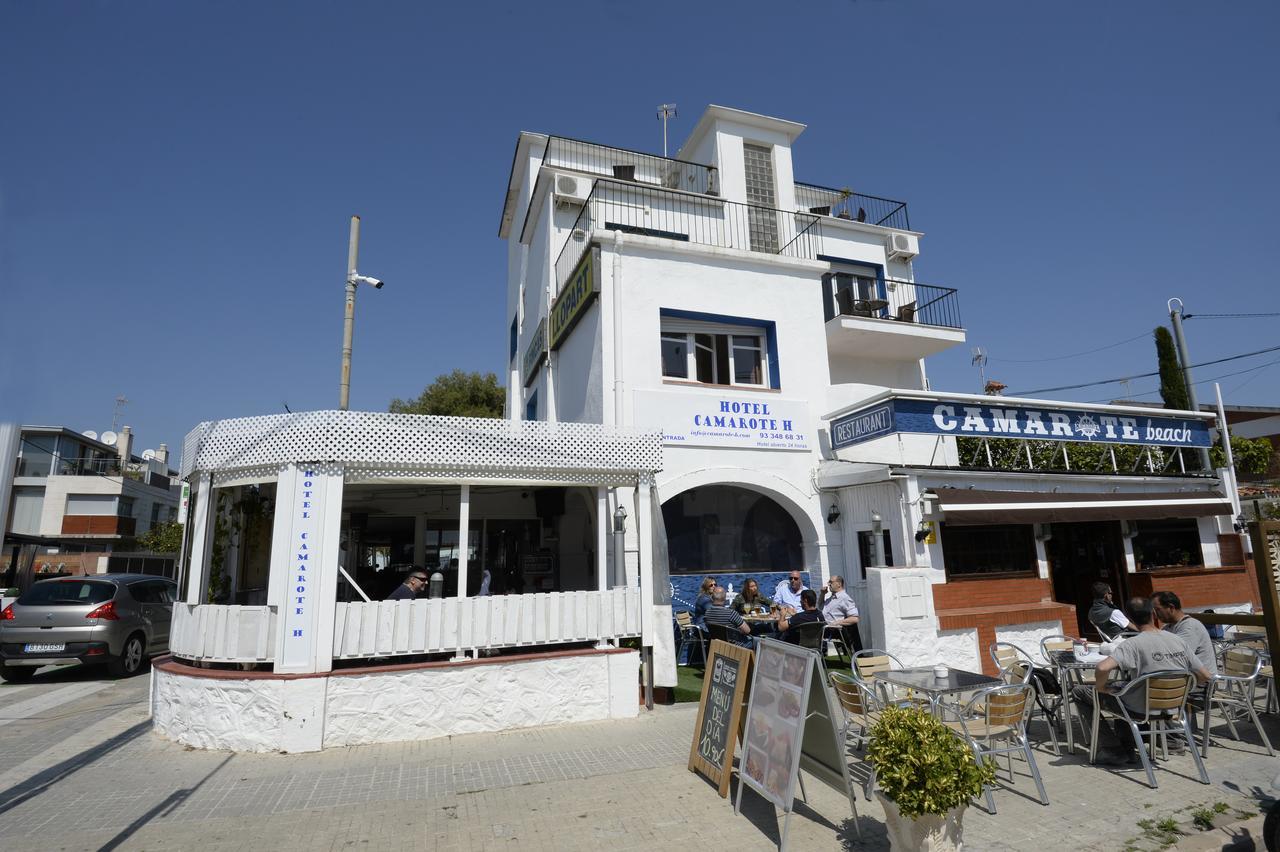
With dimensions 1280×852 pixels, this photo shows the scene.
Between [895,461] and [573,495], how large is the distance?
21.1 ft

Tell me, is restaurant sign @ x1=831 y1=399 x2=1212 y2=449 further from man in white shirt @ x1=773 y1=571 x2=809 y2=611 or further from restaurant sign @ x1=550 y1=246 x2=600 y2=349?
restaurant sign @ x1=550 y1=246 x2=600 y2=349

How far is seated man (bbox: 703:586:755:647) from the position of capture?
8.88 metres

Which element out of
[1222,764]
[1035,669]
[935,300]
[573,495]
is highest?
[935,300]

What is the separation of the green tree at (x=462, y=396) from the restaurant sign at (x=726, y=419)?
58.8ft

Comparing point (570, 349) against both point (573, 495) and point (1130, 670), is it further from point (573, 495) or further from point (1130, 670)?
point (1130, 670)

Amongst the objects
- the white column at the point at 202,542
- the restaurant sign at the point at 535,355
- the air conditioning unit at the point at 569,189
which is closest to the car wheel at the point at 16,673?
the white column at the point at 202,542

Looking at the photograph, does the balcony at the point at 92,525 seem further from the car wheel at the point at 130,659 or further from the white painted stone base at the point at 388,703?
the white painted stone base at the point at 388,703

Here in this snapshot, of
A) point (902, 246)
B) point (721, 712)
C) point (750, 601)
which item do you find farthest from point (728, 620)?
point (902, 246)

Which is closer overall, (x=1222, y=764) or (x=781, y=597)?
(x=1222, y=764)

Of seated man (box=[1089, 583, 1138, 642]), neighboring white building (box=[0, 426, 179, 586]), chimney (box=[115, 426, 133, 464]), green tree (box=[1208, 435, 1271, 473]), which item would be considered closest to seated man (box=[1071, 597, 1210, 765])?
seated man (box=[1089, 583, 1138, 642])

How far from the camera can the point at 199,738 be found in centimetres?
688

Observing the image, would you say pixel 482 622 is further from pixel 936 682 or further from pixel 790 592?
pixel 790 592

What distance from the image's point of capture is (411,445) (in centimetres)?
748

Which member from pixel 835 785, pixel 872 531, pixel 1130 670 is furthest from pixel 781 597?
pixel 835 785
